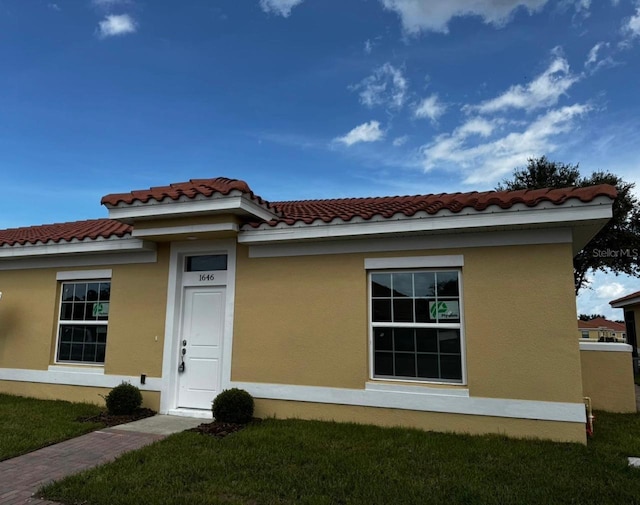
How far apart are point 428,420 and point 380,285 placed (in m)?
2.03

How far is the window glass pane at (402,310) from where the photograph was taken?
248 inches

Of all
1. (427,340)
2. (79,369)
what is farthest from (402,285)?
(79,369)

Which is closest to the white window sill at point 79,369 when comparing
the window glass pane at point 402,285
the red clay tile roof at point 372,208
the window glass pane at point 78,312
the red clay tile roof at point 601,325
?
the window glass pane at point 78,312

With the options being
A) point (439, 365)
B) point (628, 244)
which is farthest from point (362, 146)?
point (628, 244)

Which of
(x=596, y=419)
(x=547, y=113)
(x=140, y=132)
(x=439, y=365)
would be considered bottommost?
(x=596, y=419)

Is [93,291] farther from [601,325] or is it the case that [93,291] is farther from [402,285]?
[601,325]

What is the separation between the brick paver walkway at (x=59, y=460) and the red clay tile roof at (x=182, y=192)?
3.59m

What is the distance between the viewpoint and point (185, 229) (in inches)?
276

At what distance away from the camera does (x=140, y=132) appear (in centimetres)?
1091

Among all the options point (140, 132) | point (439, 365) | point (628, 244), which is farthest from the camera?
point (628, 244)

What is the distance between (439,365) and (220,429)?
3.27 metres

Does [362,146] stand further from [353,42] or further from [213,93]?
[213,93]

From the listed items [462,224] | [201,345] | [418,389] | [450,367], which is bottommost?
[418,389]

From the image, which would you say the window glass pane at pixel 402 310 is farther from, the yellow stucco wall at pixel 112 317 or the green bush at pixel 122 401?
the green bush at pixel 122 401
